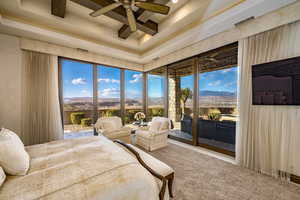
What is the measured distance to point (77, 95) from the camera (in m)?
3.67

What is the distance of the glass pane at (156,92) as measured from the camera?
452 cm

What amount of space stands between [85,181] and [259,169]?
2.85 metres

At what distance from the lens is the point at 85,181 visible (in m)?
1.02

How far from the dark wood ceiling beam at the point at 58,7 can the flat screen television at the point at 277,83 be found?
3.77 metres

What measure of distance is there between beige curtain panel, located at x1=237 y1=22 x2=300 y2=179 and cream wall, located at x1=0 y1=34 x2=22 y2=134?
15.9 ft

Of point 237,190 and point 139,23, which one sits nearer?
point 237,190

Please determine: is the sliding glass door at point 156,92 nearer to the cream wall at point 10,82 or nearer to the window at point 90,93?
the window at point 90,93

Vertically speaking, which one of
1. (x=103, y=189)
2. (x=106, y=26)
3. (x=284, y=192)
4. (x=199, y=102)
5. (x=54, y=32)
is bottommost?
(x=284, y=192)

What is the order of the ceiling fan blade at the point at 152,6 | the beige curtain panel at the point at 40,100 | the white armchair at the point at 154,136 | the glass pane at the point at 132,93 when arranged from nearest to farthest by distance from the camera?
1. the ceiling fan blade at the point at 152,6
2. the beige curtain panel at the point at 40,100
3. the white armchair at the point at 154,136
4. the glass pane at the point at 132,93

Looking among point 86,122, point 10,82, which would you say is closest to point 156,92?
point 86,122

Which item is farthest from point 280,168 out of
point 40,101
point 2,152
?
point 40,101

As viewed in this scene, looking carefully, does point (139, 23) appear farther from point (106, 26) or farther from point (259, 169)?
point (259, 169)

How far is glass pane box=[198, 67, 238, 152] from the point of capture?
2.96 m

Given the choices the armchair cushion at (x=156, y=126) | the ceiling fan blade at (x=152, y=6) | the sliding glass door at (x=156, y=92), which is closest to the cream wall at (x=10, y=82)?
the ceiling fan blade at (x=152, y=6)
